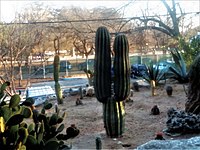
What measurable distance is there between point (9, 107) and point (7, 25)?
10952 millimetres

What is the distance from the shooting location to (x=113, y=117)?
592 centimetres

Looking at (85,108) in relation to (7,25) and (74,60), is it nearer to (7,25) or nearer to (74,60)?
(7,25)

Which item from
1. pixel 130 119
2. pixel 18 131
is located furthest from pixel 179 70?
pixel 18 131

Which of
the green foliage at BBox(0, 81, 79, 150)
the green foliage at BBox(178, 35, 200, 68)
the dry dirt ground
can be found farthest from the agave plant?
the green foliage at BBox(0, 81, 79, 150)

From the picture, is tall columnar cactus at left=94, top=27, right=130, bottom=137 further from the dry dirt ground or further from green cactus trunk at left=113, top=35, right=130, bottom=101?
the dry dirt ground

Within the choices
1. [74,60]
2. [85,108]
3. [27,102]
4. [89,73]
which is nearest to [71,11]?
[74,60]

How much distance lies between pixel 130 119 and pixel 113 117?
5.92 feet

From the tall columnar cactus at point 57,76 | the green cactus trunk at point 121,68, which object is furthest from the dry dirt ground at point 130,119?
the green cactus trunk at point 121,68

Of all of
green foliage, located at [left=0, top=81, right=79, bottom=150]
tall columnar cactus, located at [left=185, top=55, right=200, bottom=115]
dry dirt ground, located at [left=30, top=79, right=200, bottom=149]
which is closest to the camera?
green foliage, located at [left=0, top=81, right=79, bottom=150]

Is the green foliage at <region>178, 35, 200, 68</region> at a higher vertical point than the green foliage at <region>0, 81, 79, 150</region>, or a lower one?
higher

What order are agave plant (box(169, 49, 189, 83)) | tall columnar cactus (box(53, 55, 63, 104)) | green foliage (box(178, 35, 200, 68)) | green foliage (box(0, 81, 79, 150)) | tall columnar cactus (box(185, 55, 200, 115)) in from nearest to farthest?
green foliage (box(0, 81, 79, 150))
tall columnar cactus (box(185, 55, 200, 115))
agave plant (box(169, 49, 189, 83))
tall columnar cactus (box(53, 55, 63, 104))
green foliage (box(178, 35, 200, 68))

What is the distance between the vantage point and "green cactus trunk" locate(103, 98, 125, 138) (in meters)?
5.88

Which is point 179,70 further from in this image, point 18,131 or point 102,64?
point 18,131

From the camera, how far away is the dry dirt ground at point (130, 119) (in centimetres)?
567
